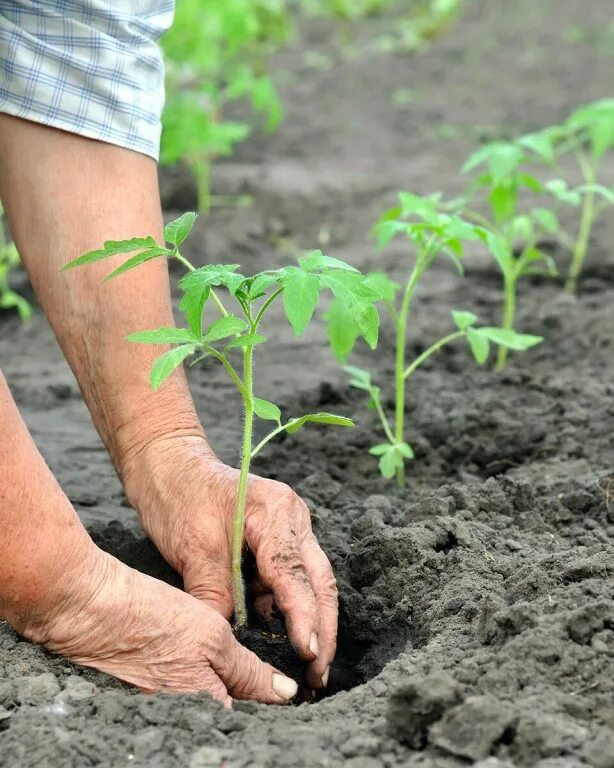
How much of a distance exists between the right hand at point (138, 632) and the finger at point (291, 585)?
0.13m

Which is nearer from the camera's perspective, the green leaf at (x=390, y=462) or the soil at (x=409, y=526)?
the soil at (x=409, y=526)

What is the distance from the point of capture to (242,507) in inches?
86.4

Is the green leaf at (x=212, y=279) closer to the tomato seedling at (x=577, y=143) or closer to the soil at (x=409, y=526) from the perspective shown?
the soil at (x=409, y=526)

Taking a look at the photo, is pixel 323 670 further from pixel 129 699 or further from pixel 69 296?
pixel 69 296

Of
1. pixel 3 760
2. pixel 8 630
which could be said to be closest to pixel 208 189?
pixel 8 630

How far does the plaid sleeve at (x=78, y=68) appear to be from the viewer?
2.56 m

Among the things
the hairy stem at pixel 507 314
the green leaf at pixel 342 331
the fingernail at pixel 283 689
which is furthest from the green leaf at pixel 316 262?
the hairy stem at pixel 507 314

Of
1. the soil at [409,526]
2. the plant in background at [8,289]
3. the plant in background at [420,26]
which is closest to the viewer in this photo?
the soil at [409,526]

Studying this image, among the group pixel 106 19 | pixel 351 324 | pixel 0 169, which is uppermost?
pixel 106 19

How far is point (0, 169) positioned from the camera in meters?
2.61

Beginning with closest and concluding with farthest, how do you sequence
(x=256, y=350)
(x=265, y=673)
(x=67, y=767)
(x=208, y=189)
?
(x=67, y=767) < (x=265, y=673) < (x=256, y=350) < (x=208, y=189)

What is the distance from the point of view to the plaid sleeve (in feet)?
8.41

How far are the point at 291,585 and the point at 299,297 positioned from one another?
60 cm

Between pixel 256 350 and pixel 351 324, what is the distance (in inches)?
41.7
